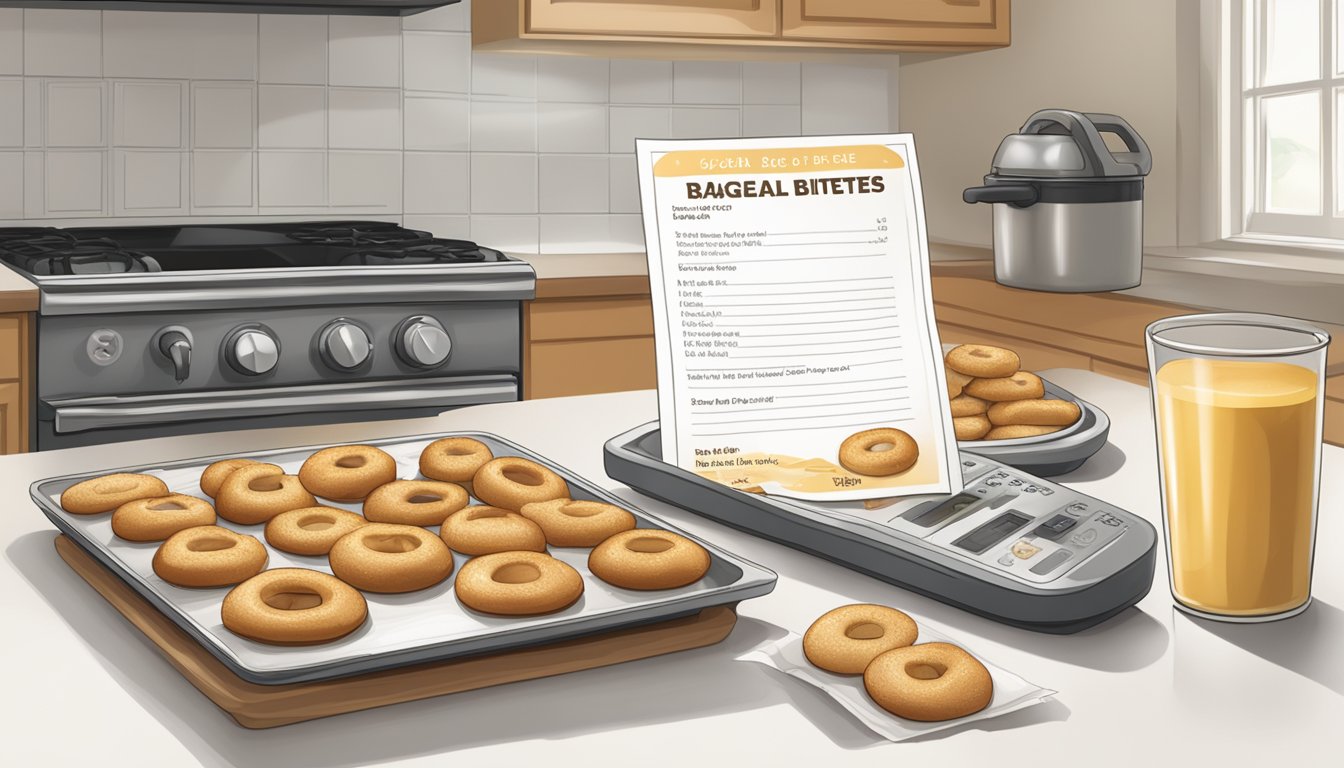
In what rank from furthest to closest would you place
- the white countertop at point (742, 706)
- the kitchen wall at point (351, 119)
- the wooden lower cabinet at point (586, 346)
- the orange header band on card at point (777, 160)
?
1. the kitchen wall at point (351, 119)
2. the wooden lower cabinet at point (586, 346)
3. the orange header band on card at point (777, 160)
4. the white countertop at point (742, 706)

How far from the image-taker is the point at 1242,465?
0.64 metres

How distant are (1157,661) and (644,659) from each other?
26 cm

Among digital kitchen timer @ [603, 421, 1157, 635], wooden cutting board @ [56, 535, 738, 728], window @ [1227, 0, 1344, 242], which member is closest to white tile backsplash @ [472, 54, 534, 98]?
window @ [1227, 0, 1344, 242]

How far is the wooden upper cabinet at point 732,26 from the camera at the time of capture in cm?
257

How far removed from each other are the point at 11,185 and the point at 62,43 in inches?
12.3

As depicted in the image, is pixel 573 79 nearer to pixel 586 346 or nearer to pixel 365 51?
pixel 365 51

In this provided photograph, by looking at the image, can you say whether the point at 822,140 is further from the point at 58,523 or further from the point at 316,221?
the point at 316,221

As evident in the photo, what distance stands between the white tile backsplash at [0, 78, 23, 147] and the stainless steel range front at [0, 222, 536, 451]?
0.80 ft

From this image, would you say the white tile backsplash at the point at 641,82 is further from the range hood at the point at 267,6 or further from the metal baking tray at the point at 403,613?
the metal baking tray at the point at 403,613

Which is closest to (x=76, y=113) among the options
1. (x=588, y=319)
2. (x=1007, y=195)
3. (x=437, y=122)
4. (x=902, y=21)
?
(x=437, y=122)

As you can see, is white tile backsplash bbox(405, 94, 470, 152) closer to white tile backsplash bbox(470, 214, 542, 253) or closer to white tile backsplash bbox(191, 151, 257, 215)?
white tile backsplash bbox(470, 214, 542, 253)

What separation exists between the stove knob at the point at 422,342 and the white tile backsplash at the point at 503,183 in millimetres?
795

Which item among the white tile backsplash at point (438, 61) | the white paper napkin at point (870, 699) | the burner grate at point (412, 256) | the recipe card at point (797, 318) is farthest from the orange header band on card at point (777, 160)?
the white tile backsplash at point (438, 61)

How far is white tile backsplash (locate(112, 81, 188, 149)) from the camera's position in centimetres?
263
